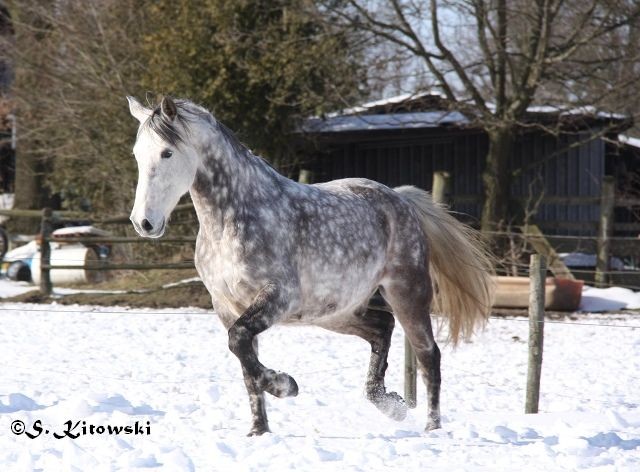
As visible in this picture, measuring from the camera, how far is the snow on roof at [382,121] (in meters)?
16.2

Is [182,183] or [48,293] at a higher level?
[182,183]

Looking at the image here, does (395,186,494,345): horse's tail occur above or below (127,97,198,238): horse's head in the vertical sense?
below

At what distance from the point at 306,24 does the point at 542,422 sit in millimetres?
10719

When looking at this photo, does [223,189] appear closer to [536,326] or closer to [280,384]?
[280,384]

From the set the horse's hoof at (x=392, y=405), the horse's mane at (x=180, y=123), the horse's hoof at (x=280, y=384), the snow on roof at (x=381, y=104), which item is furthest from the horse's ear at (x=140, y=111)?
the snow on roof at (x=381, y=104)

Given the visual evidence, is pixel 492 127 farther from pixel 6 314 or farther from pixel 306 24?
pixel 6 314

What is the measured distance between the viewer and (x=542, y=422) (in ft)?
20.4

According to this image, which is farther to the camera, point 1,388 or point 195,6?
point 195,6

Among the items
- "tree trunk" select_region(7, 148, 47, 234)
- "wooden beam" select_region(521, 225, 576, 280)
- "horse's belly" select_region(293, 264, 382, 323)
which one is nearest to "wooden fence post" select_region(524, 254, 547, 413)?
"horse's belly" select_region(293, 264, 382, 323)

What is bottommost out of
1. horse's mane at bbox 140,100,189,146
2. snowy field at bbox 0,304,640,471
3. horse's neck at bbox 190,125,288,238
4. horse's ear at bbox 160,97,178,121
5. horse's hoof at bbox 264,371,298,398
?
snowy field at bbox 0,304,640,471

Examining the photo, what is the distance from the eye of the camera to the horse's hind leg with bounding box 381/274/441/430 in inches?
238

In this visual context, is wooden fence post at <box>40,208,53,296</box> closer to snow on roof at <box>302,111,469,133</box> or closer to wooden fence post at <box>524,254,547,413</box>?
snow on roof at <box>302,111,469,133</box>

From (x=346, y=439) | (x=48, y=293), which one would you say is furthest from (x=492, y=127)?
(x=346, y=439)

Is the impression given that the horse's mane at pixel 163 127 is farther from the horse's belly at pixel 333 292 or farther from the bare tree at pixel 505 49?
the bare tree at pixel 505 49
